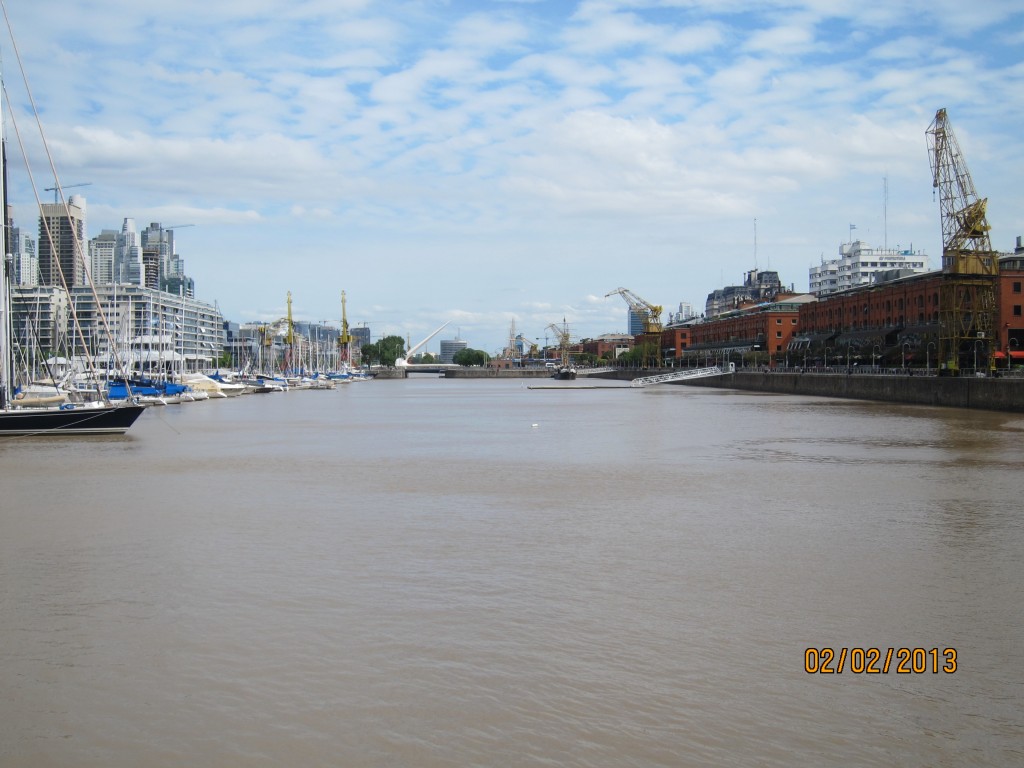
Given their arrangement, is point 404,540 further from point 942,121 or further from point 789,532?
point 942,121

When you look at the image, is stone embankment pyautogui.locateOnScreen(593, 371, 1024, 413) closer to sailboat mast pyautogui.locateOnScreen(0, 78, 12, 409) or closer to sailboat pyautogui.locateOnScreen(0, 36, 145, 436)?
sailboat pyautogui.locateOnScreen(0, 36, 145, 436)

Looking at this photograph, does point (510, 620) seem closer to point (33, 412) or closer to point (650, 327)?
point (33, 412)

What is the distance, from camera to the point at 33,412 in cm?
3014

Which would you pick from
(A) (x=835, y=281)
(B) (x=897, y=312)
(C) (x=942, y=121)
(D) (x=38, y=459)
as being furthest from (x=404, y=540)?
(A) (x=835, y=281)

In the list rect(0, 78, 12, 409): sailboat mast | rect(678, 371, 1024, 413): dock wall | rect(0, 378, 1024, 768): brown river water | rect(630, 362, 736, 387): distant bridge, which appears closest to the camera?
rect(0, 378, 1024, 768): brown river water

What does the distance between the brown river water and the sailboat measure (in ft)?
32.8

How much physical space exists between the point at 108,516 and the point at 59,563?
12.8 feet

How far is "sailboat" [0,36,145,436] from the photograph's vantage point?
28906 mm

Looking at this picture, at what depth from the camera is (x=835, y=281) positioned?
5325 inches
